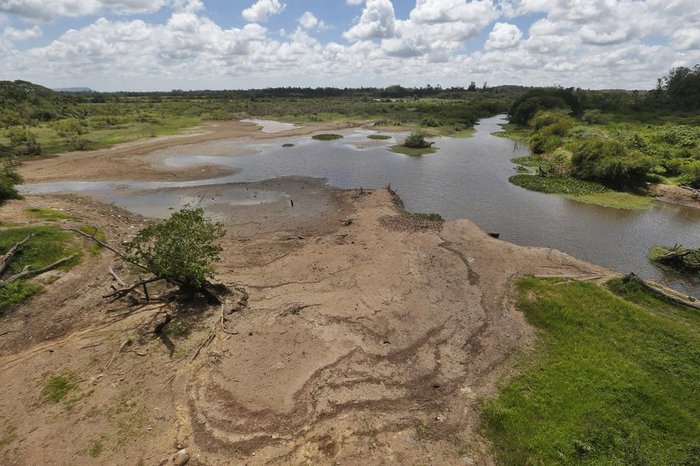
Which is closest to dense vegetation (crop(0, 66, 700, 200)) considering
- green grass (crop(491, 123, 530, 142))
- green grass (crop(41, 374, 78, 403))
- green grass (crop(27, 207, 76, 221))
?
green grass (crop(491, 123, 530, 142))

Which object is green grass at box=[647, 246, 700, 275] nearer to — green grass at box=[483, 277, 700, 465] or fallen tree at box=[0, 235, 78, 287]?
green grass at box=[483, 277, 700, 465]

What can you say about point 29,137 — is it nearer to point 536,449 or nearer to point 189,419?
point 189,419

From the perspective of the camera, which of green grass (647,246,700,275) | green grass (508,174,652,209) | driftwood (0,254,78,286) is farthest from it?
green grass (508,174,652,209)

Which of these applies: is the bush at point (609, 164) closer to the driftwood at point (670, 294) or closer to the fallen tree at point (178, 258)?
the driftwood at point (670, 294)

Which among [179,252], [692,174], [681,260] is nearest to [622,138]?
[692,174]

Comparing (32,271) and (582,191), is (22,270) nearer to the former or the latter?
(32,271)
